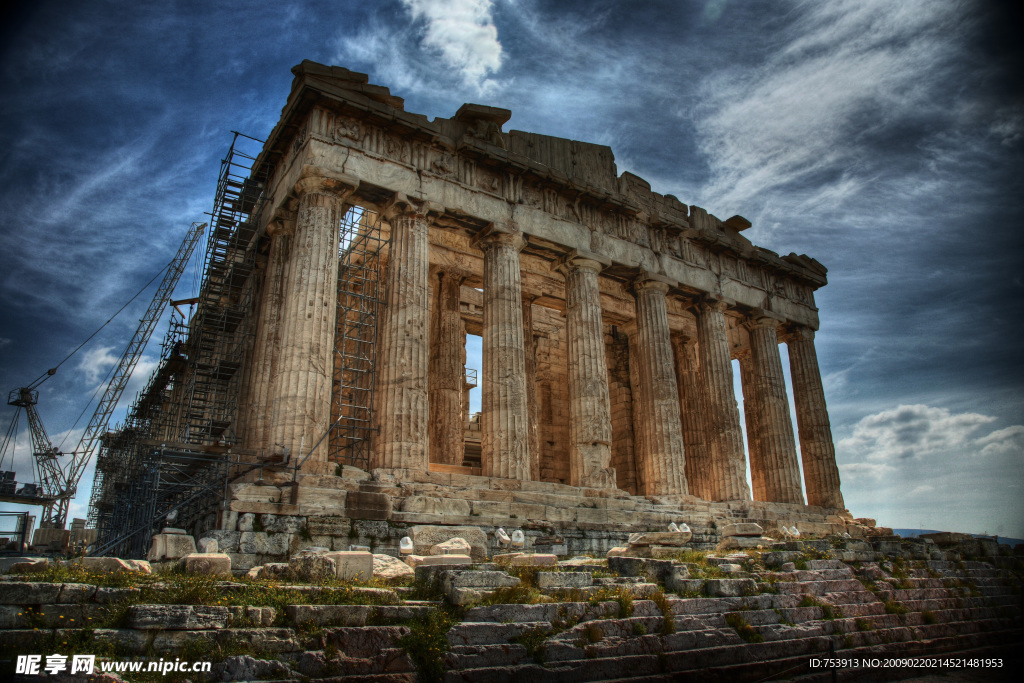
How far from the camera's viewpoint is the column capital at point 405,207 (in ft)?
59.3

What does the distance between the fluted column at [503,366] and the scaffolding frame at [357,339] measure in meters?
3.06

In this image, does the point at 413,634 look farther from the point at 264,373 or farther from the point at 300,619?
the point at 264,373

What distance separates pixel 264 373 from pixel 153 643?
489 inches

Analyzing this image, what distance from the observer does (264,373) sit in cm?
1770

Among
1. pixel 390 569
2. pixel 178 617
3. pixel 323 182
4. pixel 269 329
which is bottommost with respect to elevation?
pixel 178 617

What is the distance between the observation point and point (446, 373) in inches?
838

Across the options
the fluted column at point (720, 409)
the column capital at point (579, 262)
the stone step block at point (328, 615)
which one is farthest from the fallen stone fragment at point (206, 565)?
the fluted column at point (720, 409)

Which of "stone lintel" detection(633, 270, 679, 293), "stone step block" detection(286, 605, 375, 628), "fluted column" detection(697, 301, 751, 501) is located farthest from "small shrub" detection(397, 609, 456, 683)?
"stone lintel" detection(633, 270, 679, 293)

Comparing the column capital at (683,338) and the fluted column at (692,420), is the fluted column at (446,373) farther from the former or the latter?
the column capital at (683,338)

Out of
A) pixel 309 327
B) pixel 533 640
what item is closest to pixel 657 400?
pixel 309 327

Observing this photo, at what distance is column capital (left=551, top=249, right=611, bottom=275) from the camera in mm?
21359

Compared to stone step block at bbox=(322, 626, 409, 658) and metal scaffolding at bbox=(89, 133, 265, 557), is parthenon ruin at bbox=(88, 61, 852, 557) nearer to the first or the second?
metal scaffolding at bbox=(89, 133, 265, 557)

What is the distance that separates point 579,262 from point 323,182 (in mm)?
8239

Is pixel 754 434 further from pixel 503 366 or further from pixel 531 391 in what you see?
pixel 503 366
